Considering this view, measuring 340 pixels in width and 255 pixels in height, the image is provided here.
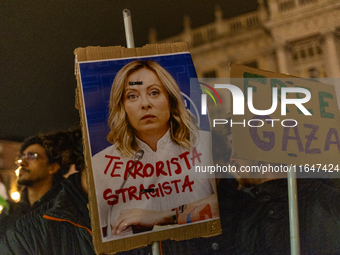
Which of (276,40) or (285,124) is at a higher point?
(276,40)

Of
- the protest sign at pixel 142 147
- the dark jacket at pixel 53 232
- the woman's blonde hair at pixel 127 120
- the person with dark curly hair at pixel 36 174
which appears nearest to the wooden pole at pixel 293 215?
the protest sign at pixel 142 147

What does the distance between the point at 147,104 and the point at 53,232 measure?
2.69ft

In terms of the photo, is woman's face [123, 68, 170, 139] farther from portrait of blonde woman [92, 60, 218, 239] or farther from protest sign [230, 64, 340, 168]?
protest sign [230, 64, 340, 168]

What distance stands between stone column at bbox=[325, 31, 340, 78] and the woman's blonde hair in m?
0.88

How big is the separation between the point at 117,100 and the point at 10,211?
0.83m

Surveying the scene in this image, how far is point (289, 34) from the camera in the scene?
164cm

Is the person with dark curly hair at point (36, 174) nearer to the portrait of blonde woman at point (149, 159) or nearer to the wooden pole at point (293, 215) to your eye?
the portrait of blonde woman at point (149, 159)

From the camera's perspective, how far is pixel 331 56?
163 cm

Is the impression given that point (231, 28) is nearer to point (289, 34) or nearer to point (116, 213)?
point (289, 34)

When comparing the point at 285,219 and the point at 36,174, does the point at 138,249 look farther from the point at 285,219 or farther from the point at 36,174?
the point at 285,219

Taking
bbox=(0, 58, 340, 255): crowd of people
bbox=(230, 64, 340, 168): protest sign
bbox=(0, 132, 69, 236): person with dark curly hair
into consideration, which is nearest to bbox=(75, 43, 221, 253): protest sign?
bbox=(230, 64, 340, 168): protest sign

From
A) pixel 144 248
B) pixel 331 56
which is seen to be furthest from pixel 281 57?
pixel 144 248

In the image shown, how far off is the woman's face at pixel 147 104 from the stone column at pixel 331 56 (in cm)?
96

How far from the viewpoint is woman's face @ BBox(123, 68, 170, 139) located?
4.10ft
